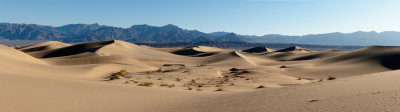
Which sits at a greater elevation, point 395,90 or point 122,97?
point 395,90

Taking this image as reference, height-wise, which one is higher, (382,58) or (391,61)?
(382,58)

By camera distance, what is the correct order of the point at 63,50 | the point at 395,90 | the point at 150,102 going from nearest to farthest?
the point at 395,90 → the point at 150,102 → the point at 63,50

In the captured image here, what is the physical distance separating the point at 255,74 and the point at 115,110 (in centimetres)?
1729

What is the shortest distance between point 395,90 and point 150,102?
20.0 ft

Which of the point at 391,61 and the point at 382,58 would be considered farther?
the point at 382,58

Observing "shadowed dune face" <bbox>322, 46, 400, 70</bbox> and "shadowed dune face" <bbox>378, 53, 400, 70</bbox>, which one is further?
"shadowed dune face" <bbox>322, 46, 400, 70</bbox>

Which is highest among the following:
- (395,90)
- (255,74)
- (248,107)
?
(395,90)

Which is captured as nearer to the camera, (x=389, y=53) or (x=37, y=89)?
(x=37, y=89)

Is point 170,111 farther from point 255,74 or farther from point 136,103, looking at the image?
point 255,74

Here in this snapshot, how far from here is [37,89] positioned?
715 centimetres

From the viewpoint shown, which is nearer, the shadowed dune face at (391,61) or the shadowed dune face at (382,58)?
the shadowed dune face at (391,61)

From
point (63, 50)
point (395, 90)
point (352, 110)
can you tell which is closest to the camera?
point (352, 110)

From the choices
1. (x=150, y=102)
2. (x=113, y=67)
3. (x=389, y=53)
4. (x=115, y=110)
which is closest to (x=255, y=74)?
(x=113, y=67)

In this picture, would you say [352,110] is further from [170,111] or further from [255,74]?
[255,74]
